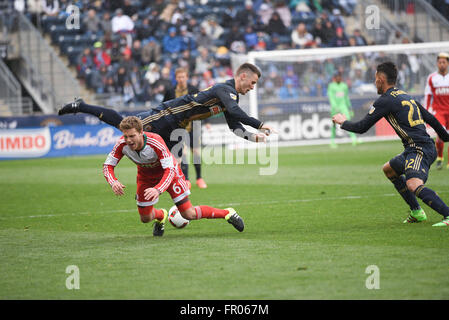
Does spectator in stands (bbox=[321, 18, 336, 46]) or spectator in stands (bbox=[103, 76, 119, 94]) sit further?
spectator in stands (bbox=[321, 18, 336, 46])

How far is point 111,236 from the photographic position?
28.7 feet

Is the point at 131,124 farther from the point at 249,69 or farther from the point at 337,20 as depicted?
the point at 337,20

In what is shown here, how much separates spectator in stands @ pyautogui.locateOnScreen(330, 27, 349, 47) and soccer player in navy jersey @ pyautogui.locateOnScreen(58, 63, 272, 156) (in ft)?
67.5

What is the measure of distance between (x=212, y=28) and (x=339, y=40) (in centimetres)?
525

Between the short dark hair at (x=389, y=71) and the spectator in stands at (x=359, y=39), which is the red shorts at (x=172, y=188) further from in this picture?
the spectator in stands at (x=359, y=39)

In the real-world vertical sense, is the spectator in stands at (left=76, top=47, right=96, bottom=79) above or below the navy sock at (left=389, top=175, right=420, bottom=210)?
above

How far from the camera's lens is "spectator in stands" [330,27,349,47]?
95.5ft

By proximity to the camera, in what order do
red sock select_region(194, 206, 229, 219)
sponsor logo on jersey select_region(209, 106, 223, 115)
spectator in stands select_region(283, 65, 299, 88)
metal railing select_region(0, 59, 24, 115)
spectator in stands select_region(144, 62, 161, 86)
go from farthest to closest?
spectator in stands select_region(144, 62, 161, 86), spectator in stands select_region(283, 65, 299, 88), metal railing select_region(0, 59, 24, 115), sponsor logo on jersey select_region(209, 106, 223, 115), red sock select_region(194, 206, 229, 219)

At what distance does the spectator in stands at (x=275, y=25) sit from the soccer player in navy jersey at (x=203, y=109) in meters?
21.2

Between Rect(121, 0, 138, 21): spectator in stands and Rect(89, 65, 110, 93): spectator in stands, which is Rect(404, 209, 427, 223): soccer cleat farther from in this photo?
Rect(121, 0, 138, 21): spectator in stands

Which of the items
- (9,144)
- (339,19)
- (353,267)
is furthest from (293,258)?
(339,19)

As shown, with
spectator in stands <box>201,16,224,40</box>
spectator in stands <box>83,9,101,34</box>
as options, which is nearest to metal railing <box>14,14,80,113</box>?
spectator in stands <box>83,9,101,34</box>

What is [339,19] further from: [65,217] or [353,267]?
[353,267]
